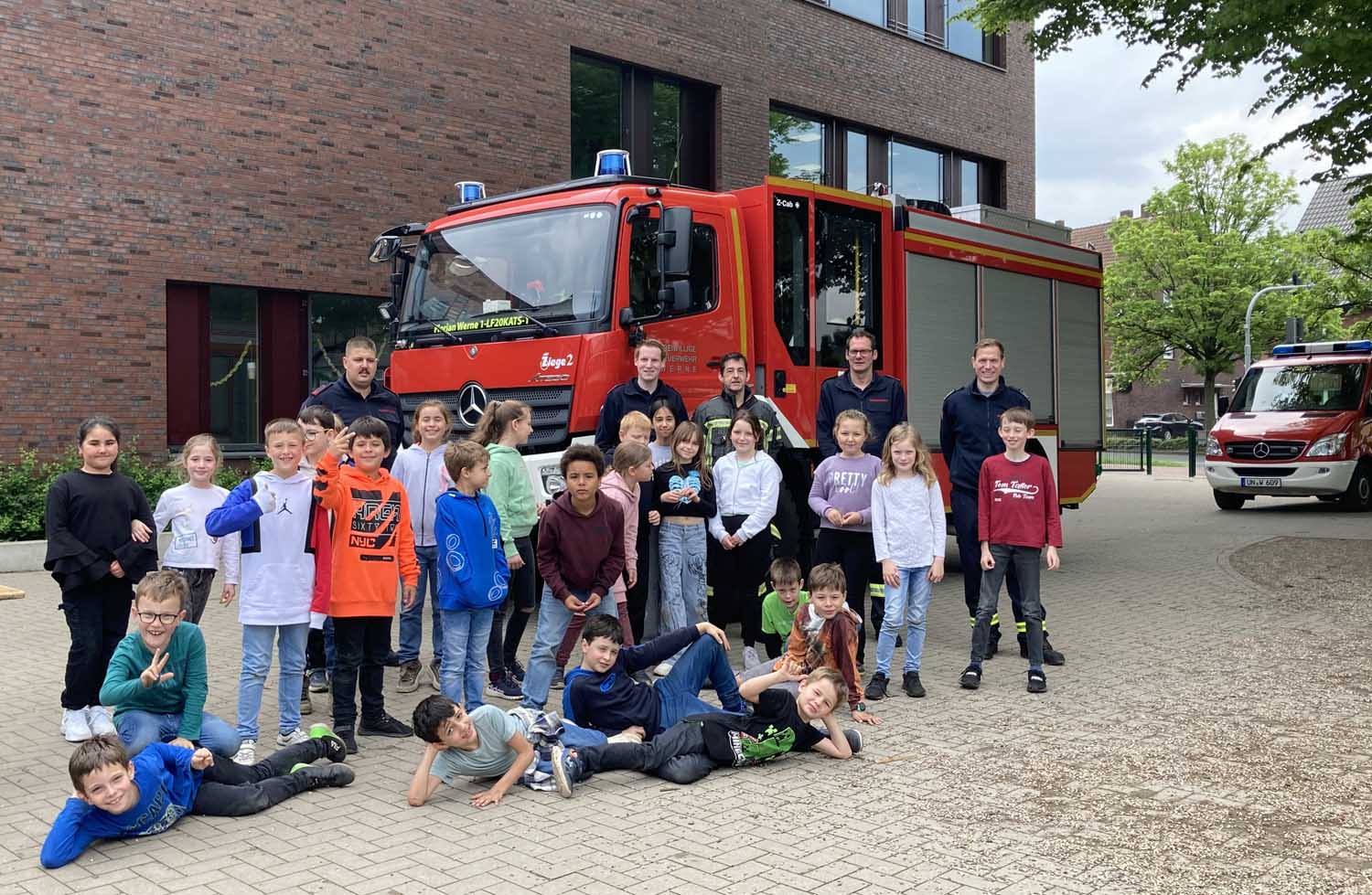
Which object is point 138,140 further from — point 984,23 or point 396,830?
point 396,830

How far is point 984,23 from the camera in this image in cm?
1344

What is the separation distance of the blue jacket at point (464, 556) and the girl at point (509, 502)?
680 millimetres

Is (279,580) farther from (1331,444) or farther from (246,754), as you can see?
(1331,444)

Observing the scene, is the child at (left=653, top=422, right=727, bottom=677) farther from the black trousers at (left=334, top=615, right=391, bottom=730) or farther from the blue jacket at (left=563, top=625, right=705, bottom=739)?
the black trousers at (left=334, top=615, right=391, bottom=730)

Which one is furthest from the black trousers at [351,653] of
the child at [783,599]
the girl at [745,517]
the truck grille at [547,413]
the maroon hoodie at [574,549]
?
the truck grille at [547,413]

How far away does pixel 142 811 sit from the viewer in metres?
4.56

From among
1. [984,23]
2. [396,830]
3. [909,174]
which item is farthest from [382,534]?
[909,174]

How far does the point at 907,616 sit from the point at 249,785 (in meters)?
3.78

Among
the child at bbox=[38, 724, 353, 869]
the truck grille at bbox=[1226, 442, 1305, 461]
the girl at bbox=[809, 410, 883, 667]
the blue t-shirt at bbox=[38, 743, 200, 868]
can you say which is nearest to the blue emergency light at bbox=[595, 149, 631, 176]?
the girl at bbox=[809, 410, 883, 667]

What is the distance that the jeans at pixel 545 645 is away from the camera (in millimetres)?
6297

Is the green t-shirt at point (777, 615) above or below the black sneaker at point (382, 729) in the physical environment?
above

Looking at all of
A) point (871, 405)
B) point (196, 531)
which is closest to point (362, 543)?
point (196, 531)

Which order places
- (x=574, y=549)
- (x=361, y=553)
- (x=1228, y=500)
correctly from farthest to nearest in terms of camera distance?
(x=1228, y=500), (x=574, y=549), (x=361, y=553)

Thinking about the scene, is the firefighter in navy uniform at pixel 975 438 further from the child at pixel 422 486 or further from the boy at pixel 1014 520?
the child at pixel 422 486
